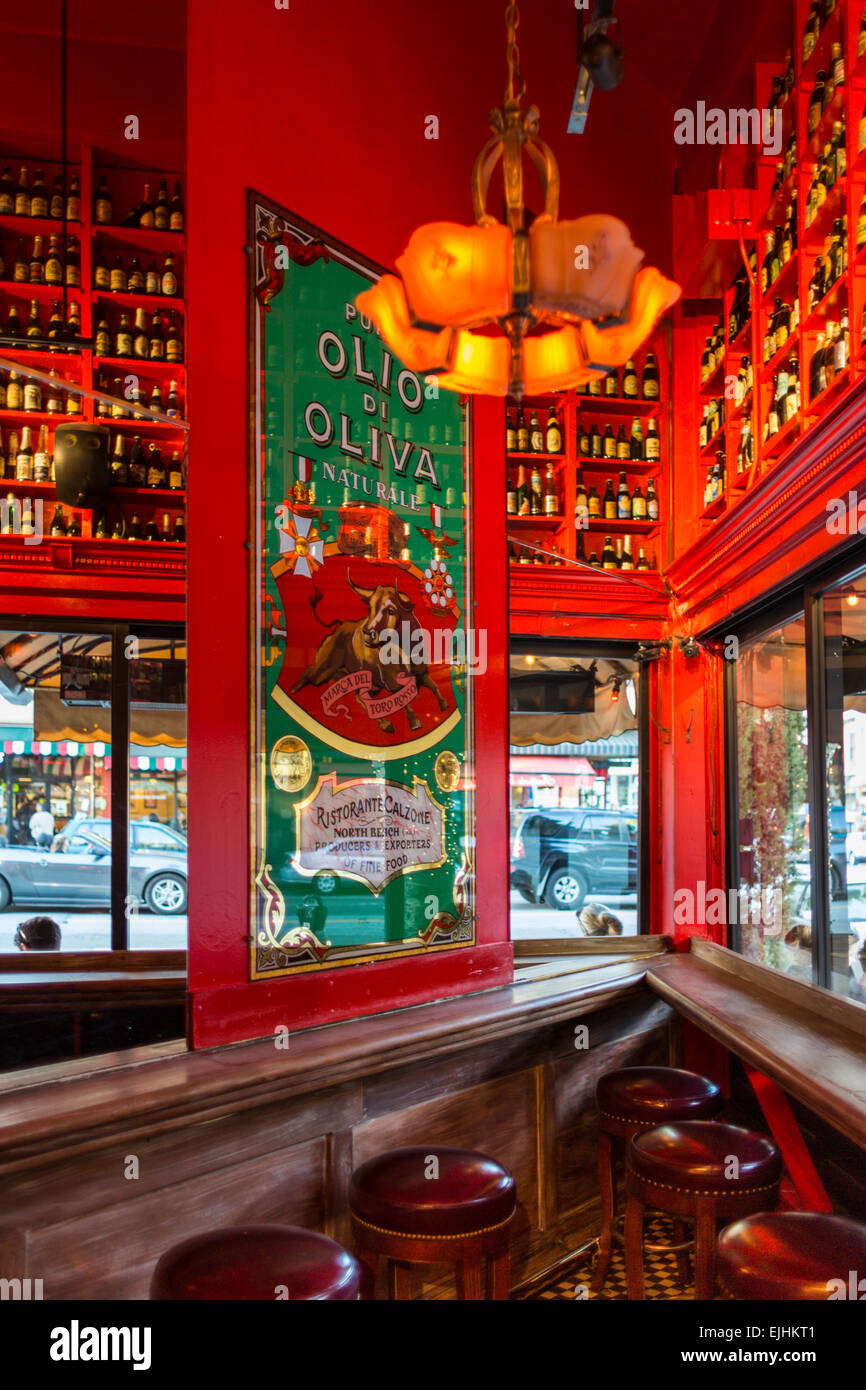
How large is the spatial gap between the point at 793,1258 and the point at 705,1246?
2.21 feet

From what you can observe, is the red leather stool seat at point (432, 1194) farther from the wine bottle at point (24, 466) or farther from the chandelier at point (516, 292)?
the wine bottle at point (24, 466)

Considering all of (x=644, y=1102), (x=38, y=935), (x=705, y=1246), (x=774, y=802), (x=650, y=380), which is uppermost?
(x=650, y=380)

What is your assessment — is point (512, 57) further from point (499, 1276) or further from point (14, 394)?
point (14, 394)

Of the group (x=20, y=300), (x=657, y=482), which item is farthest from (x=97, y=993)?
(x=657, y=482)

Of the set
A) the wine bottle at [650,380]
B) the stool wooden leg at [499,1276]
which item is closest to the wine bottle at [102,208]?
the wine bottle at [650,380]

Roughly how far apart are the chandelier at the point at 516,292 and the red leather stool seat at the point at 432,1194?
1638mm

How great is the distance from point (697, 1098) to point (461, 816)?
106cm

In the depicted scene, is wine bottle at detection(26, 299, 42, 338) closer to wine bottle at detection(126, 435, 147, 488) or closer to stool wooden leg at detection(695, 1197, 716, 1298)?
wine bottle at detection(126, 435, 147, 488)

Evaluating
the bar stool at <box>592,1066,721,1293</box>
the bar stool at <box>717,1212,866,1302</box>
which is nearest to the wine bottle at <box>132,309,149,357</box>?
the bar stool at <box>592,1066,721,1293</box>

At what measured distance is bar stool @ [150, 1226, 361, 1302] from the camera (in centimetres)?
164

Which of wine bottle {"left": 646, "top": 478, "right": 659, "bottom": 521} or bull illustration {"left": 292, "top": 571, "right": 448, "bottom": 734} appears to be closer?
bull illustration {"left": 292, "top": 571, "right": 448, "bottom": 734}

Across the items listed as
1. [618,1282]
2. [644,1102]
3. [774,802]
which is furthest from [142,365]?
[618,1282]

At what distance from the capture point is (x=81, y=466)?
155 inches

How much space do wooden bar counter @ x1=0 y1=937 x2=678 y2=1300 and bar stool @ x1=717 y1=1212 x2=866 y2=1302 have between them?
990mm
